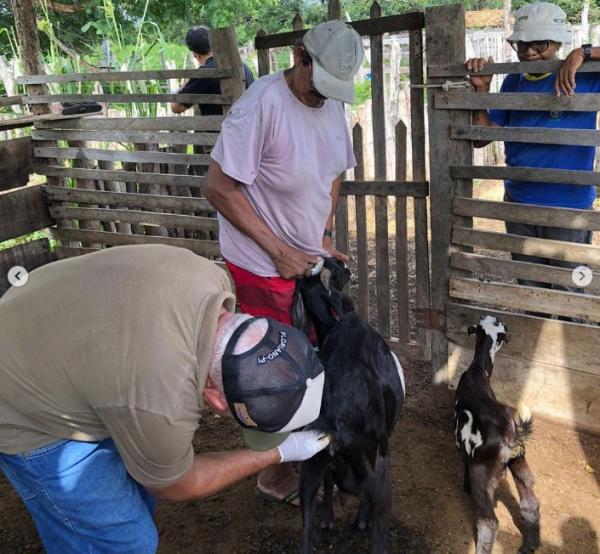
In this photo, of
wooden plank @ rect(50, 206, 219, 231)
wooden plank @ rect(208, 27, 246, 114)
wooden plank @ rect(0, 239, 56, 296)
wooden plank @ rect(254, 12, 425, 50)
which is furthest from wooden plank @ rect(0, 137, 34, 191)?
wooden plank @ rect(254, 12, 425, 50)

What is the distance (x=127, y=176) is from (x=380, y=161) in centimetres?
234

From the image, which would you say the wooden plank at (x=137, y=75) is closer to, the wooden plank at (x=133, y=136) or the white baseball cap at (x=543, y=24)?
the wooden plank at (x=133, y=136)

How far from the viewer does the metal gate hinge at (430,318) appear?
437cm

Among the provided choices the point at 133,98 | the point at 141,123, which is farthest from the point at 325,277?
the point at 133,98

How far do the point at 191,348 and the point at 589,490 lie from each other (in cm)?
271

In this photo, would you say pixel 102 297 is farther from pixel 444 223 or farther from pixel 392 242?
pixel 392 242

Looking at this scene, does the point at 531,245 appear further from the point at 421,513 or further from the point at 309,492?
the point at 309,492

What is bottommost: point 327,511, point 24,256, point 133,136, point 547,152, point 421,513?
point 421,513

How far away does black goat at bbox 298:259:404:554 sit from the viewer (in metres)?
2.66

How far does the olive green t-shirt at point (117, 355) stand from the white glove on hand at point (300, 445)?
1.48 ft

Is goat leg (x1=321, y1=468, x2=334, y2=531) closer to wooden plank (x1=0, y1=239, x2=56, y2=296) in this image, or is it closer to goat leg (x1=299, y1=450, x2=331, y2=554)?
goat leg (x1=299, y1=450, x2=331, y2=554)

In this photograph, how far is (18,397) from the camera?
1955mm

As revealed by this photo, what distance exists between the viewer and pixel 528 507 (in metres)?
3.14

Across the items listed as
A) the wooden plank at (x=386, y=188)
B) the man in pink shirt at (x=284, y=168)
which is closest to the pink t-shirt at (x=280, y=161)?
the man in pink shirt at (x=284, y=168)
